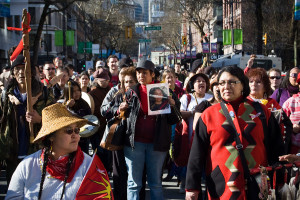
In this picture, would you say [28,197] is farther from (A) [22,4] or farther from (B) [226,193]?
(A) [22,4]

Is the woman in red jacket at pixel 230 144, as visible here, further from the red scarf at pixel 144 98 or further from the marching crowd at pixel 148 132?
the red scarf at pixel 144 98

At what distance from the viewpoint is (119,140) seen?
591cm

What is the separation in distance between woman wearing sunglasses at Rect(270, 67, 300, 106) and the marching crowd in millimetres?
17

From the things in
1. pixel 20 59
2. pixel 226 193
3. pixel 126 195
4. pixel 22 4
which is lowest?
pixel 126 195

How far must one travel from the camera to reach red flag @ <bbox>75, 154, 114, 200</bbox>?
139 inches

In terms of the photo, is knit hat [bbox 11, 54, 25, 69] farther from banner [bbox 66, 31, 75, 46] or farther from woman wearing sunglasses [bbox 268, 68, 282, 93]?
banner [bbox 66, 31, 75, 46]

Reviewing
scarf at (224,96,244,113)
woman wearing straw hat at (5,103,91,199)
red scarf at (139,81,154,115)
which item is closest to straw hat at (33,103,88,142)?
woman wearing straw hat at (5,103,91,199)

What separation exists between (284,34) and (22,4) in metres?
20.6

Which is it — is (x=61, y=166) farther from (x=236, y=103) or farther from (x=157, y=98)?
(x=157, y=98)

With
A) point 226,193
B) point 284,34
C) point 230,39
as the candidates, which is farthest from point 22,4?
point 226,193

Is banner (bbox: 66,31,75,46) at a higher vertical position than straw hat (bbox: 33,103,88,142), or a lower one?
higher

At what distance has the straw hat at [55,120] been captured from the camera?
3.57m

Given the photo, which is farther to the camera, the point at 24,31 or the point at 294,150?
the point at 294,150

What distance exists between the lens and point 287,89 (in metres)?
7.72
